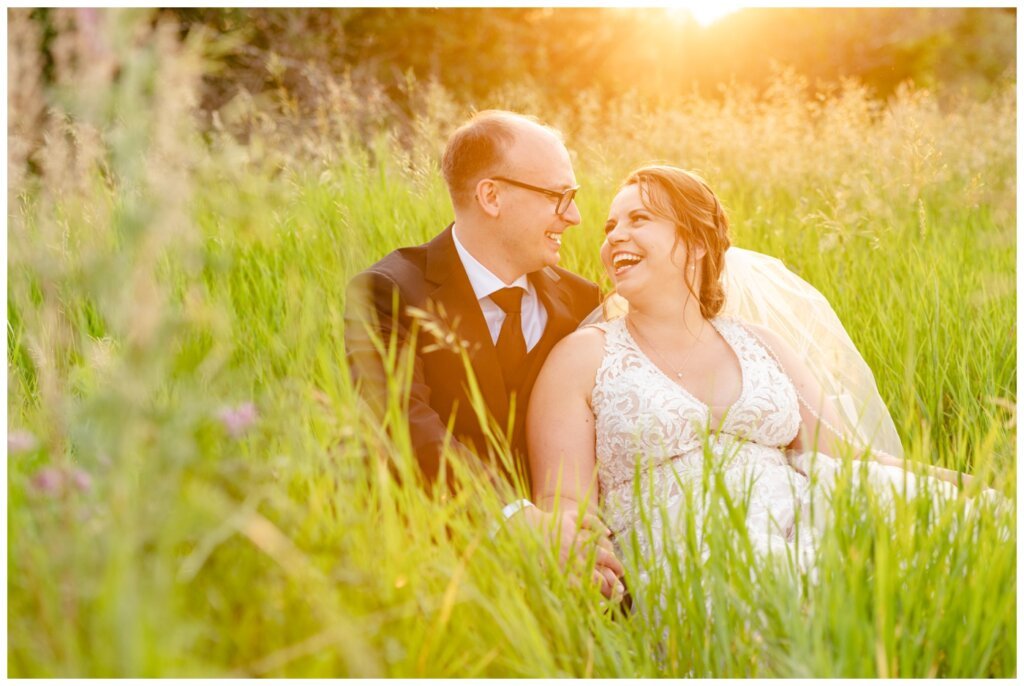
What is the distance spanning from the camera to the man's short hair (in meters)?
3.46

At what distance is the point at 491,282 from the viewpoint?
3336mm

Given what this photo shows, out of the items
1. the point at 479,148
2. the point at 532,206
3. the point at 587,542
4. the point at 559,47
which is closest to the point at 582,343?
the point at 532,206

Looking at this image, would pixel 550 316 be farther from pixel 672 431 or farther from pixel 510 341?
pixel 672 431

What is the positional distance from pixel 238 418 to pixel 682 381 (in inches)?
74.8

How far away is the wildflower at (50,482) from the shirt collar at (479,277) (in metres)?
1.89

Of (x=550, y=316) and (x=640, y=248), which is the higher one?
(x=640, y=248)

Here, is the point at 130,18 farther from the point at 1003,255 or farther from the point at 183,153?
the point at 1003,255

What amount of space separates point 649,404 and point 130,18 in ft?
6.63

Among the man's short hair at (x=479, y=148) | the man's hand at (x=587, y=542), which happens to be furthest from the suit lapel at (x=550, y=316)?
the man's hand at (x=587, y=542)

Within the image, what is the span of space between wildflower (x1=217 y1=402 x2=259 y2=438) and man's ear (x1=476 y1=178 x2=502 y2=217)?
1.87 m

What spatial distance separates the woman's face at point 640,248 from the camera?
3.16m

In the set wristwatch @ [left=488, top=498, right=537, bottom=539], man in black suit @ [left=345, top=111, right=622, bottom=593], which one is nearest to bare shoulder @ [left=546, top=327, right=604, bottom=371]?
man in black suit @ [left=345, top=111, right=622, bottom=593]

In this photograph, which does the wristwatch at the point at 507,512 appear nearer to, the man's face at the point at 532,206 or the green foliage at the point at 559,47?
the man's face at the point at 532,206

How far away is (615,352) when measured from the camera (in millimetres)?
3129
